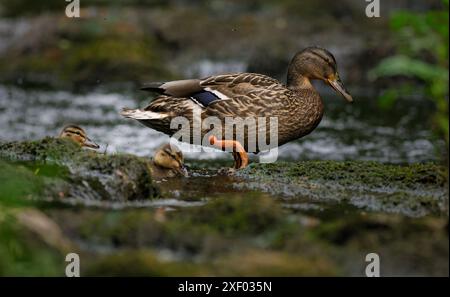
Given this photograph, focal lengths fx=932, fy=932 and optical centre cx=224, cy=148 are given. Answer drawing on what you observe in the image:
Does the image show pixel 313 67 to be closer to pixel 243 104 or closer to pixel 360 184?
pixel 243 104

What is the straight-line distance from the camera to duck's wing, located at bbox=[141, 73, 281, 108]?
362 inches

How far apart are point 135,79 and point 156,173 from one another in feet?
29.5

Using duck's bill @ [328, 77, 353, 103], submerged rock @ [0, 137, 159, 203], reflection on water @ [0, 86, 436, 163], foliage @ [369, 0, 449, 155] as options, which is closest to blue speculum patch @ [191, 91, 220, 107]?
duck's bill @ [328, 77, 353, 103]

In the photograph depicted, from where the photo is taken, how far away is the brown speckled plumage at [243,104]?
909 centimetres

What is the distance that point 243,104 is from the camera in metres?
9.09

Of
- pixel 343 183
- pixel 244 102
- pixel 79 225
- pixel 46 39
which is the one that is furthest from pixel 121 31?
pixel 79 225

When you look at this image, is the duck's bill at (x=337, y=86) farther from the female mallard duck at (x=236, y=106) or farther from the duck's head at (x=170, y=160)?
the duck's head at (x=170, y=160)

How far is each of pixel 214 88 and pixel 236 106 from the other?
352 millimetres

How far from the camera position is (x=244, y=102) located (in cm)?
Answer: 910

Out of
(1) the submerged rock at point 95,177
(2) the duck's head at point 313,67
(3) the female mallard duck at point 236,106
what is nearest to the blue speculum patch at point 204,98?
(3) the female mallard duck at point 236,106

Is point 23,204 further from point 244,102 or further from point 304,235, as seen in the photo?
point 244,102

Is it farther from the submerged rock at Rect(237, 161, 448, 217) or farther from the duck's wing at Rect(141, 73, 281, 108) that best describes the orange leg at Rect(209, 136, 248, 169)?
the duck's wing at Rect(141, 73, 281, 108)

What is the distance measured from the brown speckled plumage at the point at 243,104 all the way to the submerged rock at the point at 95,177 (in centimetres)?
169

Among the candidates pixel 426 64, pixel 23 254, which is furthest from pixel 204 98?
pixel 23 254
